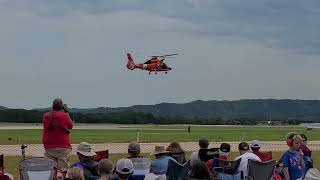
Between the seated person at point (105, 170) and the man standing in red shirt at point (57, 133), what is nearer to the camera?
the seated person at point (105, 170)

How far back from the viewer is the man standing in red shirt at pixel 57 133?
452 inches

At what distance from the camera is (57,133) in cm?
1157

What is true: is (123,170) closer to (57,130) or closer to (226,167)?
(226,167)

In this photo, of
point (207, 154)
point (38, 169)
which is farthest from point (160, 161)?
point (38, 169)

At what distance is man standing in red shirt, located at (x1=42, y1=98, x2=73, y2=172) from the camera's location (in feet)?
37.7

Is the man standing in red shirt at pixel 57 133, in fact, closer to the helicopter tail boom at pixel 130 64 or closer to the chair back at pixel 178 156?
the chair back at pixel 178 156

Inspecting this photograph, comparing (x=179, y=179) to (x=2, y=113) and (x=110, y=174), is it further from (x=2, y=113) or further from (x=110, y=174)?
(x=2, y=113)

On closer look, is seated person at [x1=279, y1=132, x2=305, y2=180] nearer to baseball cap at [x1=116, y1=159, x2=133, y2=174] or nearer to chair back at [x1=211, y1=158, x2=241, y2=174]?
chair back at [x1=211, y1=158, x2=241, y2=174]

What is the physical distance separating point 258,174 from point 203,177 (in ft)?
7.79

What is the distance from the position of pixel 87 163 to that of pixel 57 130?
2.77 meters

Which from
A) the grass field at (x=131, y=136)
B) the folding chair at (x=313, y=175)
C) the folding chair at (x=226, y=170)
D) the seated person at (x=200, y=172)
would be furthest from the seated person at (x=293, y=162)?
the grass field at (x=131, y=136)

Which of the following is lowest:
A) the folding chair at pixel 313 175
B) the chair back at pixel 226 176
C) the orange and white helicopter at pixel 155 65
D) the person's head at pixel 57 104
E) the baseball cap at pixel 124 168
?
the chair back at pixel 226 176

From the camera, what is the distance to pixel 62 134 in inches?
456

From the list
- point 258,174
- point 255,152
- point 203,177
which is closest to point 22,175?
point 203,177
